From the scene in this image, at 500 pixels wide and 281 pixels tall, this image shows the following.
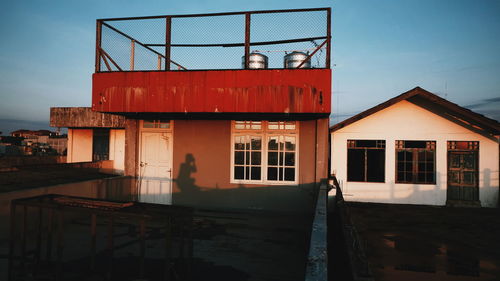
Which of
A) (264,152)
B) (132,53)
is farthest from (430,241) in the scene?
(132,53)

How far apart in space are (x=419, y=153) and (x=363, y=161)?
2.17m

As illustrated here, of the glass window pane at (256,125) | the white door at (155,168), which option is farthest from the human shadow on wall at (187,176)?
the glass window pane at (256,125)

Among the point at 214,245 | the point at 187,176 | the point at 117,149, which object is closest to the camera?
the point at 214,245

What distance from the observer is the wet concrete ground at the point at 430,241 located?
552 centimetres

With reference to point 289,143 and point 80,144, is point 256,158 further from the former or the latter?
point 80,144

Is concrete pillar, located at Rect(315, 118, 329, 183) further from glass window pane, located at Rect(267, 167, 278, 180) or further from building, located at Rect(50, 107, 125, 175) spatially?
building, located at Rect(50, 107, 125, 175)

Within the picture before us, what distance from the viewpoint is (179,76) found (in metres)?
8.00

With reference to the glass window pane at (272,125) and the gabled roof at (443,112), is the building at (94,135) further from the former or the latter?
the gabled roof at (443,112)

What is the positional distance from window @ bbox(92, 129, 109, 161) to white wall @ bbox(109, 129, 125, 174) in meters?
0.53

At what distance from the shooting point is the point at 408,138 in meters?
11.8

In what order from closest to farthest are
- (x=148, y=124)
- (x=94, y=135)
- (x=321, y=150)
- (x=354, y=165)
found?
(x=321, y=150) → (x=148, y=124) → (x=354, y=165) → (x=94, y=135)

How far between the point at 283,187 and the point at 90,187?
5284 mm

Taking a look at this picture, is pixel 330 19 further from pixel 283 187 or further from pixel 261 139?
pixel 283 187

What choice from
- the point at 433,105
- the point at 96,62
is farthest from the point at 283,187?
the point at 433,105
